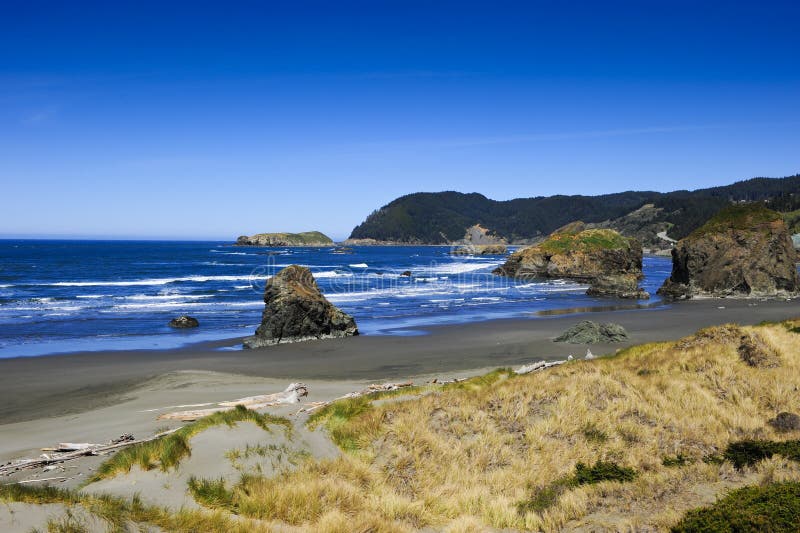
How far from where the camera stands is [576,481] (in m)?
9.91

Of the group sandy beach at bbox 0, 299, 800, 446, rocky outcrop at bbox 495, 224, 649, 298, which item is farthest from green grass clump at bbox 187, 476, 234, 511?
rocky outcrop at bbox 495, 224, 649, 298

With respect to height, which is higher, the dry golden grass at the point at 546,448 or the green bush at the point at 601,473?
the dry golden grass at the point at 546,448

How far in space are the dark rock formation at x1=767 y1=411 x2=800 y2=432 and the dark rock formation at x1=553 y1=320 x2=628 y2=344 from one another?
1364 cm

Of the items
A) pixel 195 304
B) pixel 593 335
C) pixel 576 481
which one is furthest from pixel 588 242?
pixel 576 481

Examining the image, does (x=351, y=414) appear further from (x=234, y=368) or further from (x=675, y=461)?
(x=234, y=368)

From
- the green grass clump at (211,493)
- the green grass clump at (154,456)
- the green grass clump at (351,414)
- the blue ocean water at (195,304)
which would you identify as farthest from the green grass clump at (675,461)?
the blue ocean water at (195,304)

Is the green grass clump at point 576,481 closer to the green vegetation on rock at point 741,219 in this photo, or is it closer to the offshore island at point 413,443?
the offshore island at point 413,443

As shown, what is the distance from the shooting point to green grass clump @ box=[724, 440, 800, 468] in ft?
33.9

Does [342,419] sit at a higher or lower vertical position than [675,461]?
higher

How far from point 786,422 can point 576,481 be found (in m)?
5.89

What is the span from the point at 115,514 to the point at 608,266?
7562cm

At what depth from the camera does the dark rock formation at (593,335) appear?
26.1 m

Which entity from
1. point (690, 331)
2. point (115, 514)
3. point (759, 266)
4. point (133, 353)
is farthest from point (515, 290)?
point (115, 514)

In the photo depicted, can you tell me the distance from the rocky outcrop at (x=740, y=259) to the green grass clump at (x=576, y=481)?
1734 inches
